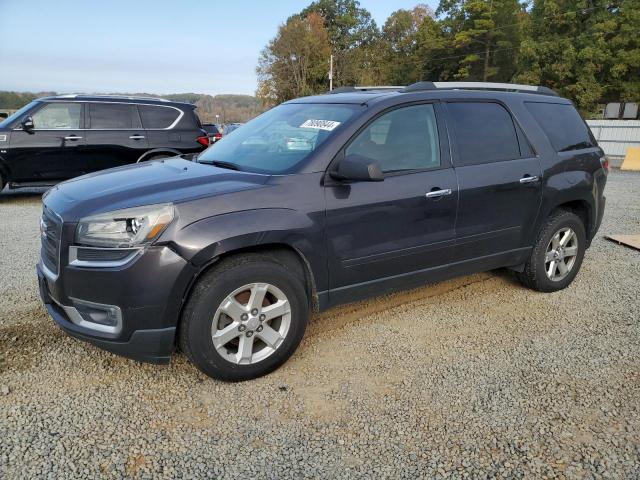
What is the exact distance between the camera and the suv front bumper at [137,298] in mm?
2586

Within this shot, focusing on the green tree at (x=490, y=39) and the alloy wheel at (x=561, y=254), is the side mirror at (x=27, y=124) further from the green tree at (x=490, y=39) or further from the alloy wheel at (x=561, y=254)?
the green tree at (x=490, y=39)

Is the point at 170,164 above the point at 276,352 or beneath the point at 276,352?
above

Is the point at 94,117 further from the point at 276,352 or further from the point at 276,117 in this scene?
the point at 276,352

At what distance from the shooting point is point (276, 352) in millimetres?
3006

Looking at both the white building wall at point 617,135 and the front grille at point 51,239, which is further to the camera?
the white building wall at point 617,135

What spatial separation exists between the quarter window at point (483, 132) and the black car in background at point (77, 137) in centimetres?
627

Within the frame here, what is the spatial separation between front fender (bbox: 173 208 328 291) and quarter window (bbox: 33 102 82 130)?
23.0 ft

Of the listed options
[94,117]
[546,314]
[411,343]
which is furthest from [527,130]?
[94,117]

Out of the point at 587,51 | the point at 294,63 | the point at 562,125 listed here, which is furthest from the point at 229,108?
the point at 562,125

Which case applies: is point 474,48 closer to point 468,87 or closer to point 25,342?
point 468,87

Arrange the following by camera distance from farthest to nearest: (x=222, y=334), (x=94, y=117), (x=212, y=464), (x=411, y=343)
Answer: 1. (x=94, y=117)
2. (x=411, y=343)
3. (x=222, y=334)
4. (x=212, y=464)

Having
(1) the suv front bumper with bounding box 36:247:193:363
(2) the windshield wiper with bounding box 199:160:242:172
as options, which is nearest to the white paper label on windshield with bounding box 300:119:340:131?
(2) the windshield wiper with bounding box 199:160:242:172

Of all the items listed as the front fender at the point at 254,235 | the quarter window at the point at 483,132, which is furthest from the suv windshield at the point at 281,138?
the quarter window at the point at 483,132

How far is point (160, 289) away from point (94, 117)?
7.07 meters
